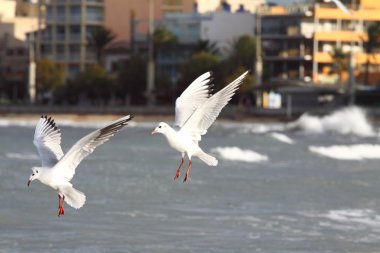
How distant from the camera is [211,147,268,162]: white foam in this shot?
221ft

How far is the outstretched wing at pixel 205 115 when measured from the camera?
18594 mm

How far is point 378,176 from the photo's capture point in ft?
177

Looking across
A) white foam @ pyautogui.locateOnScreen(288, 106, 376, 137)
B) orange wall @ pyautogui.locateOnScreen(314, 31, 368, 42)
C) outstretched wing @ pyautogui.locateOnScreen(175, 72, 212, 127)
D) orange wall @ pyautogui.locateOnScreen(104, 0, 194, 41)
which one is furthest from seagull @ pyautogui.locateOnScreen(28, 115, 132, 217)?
orange wall @ pyautogui.locateOnScreen(104, 0, 194, 41)

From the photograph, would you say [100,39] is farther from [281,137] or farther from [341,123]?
[281,137]

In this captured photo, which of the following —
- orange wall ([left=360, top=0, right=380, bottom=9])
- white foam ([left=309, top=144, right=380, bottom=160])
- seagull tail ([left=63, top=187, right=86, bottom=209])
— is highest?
orange wall ([left=360, top=0, right=380, bottom=9])

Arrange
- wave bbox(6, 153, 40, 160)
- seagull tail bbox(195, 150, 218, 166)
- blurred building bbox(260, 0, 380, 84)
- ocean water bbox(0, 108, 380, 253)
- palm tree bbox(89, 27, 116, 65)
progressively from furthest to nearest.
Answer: palm tree bbox(89, 27, 116, 65) → blurred building bbox(260, 0, 380, 84) → wave bbox(6, 153, 40, 160) → ocean water bbox(0, 108, 380, 253) → seagull tail bbox(195, 150, 218, 166)

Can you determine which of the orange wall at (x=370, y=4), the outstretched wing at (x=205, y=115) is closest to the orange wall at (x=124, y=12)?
the orange wall at (x=370, y=4)

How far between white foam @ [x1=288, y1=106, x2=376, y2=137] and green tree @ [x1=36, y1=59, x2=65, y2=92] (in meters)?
25.9

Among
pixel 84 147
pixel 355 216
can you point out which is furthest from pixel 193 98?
pixel 355 216

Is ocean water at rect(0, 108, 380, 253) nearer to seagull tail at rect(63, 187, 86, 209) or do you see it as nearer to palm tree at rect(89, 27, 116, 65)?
seagull tail at rect(63, 187, 86, 209)

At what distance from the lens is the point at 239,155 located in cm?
6956

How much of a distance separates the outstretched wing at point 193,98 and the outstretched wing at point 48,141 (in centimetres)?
189

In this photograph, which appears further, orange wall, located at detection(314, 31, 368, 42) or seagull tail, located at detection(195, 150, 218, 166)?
orange wall, located at detection(314, 31, 368, 42)

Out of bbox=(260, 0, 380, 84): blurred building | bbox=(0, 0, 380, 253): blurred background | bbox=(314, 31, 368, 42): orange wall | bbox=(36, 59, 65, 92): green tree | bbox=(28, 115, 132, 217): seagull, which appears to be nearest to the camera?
bbox=(28, 115, 132, 217): seagull
